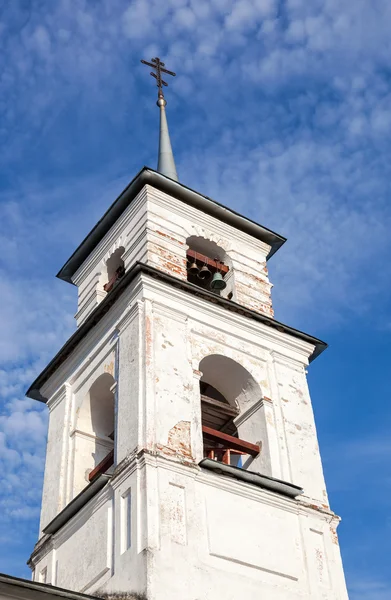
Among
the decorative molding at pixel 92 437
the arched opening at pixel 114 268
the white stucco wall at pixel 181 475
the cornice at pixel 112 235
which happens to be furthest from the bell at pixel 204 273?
the decorative molding at pixel 92 437

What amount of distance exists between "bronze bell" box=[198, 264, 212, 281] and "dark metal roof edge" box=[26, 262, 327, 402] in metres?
1.73

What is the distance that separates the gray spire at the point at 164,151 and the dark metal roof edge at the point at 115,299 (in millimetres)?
5054

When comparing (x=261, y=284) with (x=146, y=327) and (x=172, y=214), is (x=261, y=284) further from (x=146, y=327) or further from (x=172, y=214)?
(x=146, y=327)

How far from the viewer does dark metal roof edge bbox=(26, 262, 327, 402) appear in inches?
603

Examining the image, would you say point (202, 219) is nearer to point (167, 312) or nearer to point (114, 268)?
point (114, 268)

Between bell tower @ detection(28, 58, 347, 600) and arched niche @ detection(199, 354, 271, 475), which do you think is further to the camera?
arched niche @ detection(199, 354, 271, 475)

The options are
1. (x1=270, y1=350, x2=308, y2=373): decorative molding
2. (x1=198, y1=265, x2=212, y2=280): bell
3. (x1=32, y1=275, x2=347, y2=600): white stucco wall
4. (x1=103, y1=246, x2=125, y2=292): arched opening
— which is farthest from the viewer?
(x1=103, y1=246, x2=125, y2=292): arched opening

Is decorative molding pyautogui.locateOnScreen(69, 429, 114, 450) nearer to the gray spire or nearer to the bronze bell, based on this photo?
the bronze bell

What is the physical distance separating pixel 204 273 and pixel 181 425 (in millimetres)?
4624

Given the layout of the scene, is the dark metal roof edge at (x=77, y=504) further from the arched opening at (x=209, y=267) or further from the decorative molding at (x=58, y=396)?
the arched opening at (x=209, y=267)

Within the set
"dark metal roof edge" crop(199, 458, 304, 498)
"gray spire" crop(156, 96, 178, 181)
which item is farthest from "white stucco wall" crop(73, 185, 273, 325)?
"dark metal roof edge" crop(199, 458, 304, 498)

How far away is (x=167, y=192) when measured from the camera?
1792cm

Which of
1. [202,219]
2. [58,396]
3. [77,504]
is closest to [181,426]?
[77,504]

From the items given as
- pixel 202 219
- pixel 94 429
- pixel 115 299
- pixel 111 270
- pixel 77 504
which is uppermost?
pixel 202 219
